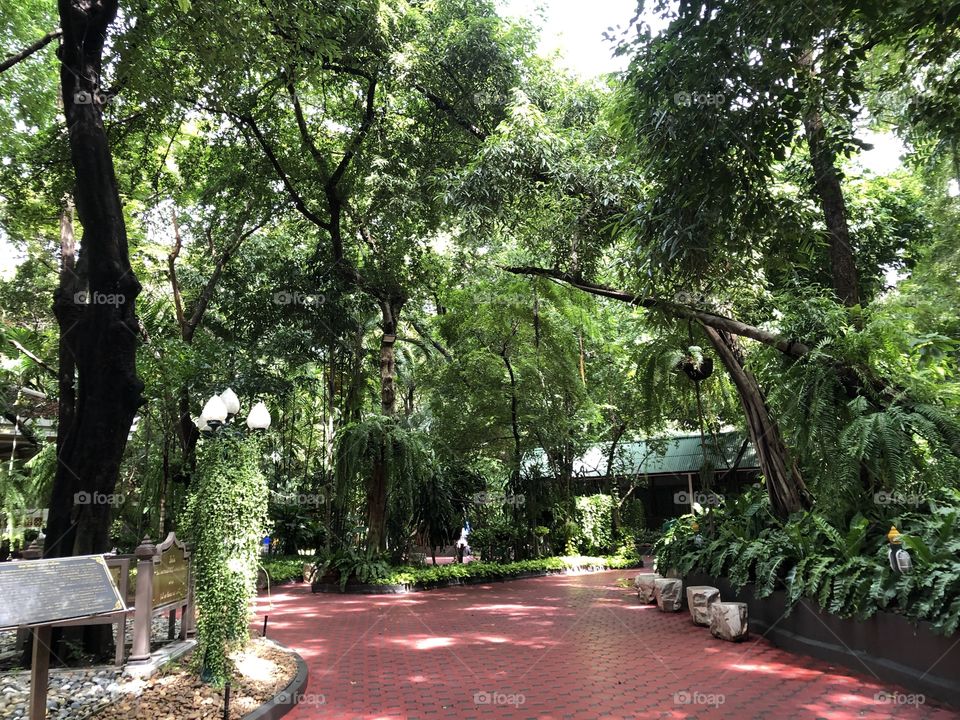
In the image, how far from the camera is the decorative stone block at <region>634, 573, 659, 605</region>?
1113 centimetres

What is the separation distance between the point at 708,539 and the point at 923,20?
25.6 feet

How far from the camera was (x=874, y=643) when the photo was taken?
20.4ft

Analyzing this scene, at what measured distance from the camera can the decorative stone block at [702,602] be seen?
8.73 m

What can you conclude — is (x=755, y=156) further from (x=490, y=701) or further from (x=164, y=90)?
(x=164, y=90)

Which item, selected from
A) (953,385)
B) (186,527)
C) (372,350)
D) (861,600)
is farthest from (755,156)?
(372,350)

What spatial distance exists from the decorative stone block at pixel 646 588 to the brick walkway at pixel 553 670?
0.33 metres

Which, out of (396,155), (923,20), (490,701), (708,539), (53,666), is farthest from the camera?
(396,155)

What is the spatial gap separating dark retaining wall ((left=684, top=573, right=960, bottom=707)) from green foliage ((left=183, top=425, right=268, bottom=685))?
19.4ft

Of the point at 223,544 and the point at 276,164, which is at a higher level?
the point at 276,164

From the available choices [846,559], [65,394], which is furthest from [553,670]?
[65,394]

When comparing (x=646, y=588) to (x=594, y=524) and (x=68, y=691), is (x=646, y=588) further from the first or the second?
(x=68, y=691)

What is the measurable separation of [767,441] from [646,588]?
3546mm

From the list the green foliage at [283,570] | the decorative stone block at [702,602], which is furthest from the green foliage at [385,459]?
the decorative stone block at [702,602]

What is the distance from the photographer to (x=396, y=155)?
1311 centimetres
